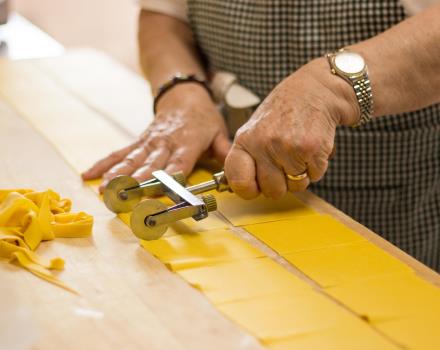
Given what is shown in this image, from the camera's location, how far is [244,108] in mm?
1946

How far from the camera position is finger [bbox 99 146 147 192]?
1.71 metres

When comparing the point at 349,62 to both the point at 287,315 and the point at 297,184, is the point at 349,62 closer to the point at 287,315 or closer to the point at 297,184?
the point at 297,184

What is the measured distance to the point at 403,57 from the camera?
62.8 inches

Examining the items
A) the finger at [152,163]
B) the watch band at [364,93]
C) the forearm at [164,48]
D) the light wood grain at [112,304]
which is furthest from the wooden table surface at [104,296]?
the forearm at [164,48]

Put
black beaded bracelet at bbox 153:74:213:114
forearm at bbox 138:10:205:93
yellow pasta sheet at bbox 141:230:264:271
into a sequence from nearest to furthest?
yellow pasta sheet at bbox 141:230:264:271 → black beaded bracelet at bbox 153:74:213:114 → forearm at bbox 138:10:205:93

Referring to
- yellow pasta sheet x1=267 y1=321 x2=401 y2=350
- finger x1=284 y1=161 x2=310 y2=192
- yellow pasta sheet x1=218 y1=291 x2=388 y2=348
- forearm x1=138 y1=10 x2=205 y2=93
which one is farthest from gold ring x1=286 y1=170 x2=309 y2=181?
forearm x1=138 y1=10 x2=205 y2=93

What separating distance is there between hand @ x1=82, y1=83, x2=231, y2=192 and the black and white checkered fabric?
0.17 meters

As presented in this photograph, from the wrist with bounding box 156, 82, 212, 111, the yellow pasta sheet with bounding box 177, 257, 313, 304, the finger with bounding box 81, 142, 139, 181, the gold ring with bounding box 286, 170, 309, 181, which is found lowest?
the finger with bounding box 81, 142, 139, 181

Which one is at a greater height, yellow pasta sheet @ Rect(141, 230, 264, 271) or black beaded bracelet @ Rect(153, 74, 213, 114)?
black beaded bracelet @ Rect(153, 74, 213, 114)

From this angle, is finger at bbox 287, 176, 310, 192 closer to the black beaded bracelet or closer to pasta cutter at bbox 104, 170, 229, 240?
pasta cutter at bbox 104, 170, 229, 240

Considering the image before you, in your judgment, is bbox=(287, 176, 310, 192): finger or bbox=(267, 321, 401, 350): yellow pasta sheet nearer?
bbox=(267, 321, 401, 350): yellow pasta sheet

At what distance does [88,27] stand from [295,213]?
4441 mm

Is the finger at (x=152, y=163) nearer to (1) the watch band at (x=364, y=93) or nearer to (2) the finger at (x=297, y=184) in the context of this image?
(2) the finger at (x=297, y=184)

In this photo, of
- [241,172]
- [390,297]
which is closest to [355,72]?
[241,172]
